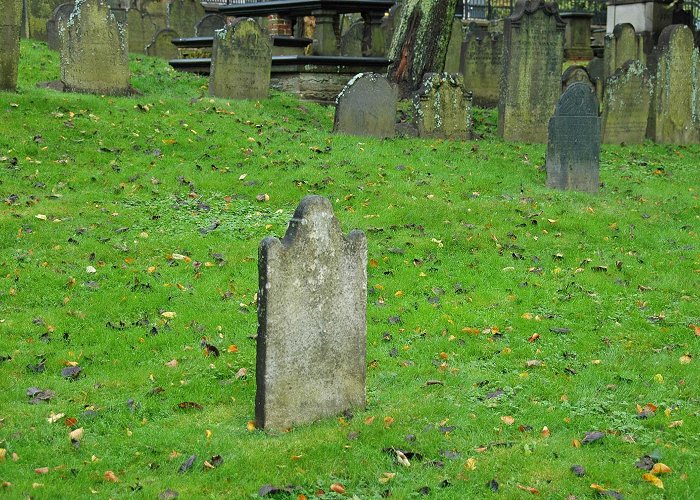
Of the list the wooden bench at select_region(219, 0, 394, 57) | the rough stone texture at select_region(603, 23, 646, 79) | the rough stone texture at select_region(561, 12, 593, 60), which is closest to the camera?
the wooden bench at select_region(219, 0, 394, 57)

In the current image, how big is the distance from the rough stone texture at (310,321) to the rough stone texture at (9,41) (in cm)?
966

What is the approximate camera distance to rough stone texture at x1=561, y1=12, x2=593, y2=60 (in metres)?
33.1

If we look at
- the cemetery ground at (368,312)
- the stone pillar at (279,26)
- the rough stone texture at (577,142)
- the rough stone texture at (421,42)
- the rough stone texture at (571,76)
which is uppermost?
the stone pillar at (279,26)

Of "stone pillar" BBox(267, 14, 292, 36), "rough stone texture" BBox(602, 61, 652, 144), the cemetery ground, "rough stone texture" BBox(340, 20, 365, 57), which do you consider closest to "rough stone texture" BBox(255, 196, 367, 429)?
the cemetery ground

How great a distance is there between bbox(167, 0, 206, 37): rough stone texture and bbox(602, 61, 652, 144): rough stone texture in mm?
13355

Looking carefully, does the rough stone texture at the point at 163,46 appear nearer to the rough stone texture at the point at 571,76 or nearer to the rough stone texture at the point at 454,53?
the rough stone texture at the point at 454,53

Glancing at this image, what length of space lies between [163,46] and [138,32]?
234cm

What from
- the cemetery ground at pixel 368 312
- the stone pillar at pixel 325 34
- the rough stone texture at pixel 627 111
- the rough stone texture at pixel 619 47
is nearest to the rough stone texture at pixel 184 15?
the stone pillar at pixel 325 34

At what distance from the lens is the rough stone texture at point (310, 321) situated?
247 inches

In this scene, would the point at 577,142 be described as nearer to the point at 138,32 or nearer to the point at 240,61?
the point at 240,61

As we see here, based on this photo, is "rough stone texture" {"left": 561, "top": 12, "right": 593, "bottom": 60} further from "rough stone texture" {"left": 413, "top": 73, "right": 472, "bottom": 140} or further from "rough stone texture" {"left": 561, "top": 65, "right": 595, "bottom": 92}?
"rough stone texture" {"left": 413, "top": 73, "right": 472, "bottom": 140}

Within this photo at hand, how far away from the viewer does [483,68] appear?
21094mm

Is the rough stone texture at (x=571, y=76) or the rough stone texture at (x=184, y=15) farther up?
Answer: the rough stone texture at (x=184, y=15)

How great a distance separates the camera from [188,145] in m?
14.1
